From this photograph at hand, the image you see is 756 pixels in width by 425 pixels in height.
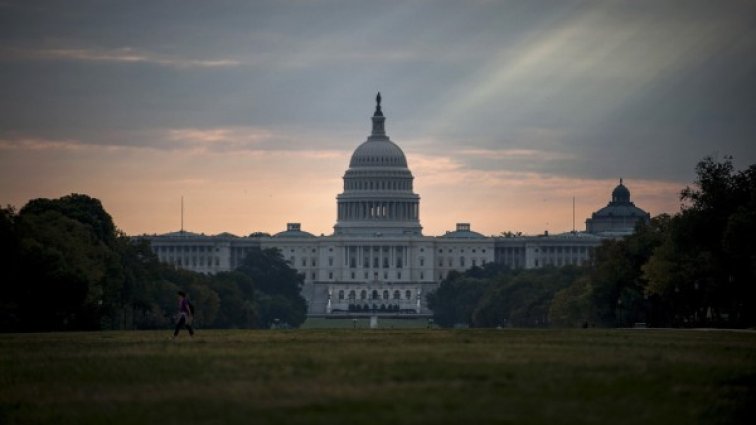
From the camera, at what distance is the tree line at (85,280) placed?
8400cm

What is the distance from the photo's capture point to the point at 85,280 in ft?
293

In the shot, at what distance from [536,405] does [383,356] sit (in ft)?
35.4

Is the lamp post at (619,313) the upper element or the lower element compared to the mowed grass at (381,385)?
upper

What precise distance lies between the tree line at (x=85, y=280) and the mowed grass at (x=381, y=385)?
39.6 meters

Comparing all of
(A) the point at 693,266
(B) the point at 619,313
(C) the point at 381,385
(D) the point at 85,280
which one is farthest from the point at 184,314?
A: (B) the point at 619,313

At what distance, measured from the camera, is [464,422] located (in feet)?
77.3

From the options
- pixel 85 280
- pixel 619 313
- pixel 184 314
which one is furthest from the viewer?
pixel 619 313

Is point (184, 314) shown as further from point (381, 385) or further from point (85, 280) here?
point (85, 280)

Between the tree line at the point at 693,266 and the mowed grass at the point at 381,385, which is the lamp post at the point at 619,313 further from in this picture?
the mowed grass at the point at 381,385

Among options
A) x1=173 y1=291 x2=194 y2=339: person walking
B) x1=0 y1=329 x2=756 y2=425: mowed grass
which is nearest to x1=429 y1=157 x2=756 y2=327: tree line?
x1=173 y1=291 x2=194 y2=339: person walking

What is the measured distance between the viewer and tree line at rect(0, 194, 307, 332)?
276 feet

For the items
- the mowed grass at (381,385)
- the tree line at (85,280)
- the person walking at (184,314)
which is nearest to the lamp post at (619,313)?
the tree line at (85,280)

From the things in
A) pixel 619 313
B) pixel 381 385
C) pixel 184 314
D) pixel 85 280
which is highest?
pixel 85 280

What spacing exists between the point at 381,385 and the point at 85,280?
6231 cm
